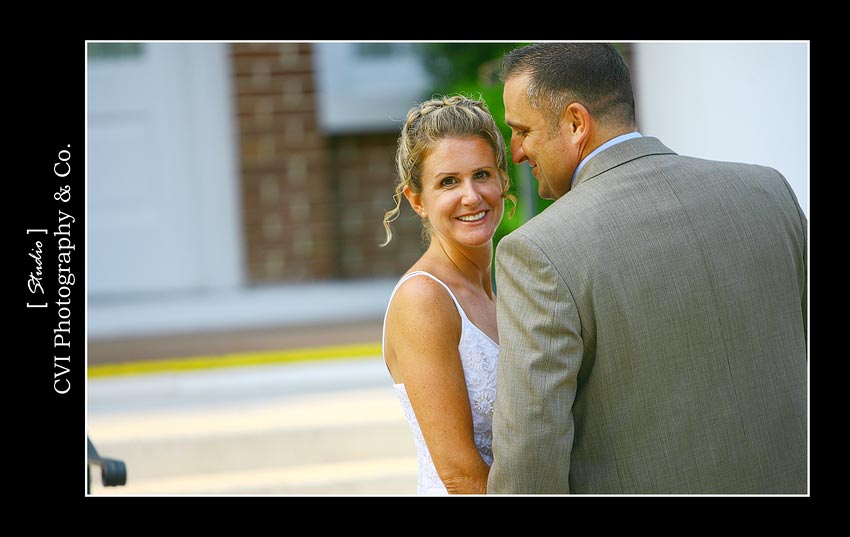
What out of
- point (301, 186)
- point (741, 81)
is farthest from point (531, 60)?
point (301, 186)

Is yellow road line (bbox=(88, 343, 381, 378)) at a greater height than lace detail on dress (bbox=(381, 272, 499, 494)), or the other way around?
lace detail on dress (bbox=(381, 272, 499, 494))

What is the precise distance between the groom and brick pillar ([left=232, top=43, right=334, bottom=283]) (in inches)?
240

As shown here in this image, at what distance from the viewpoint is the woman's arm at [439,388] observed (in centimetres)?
223

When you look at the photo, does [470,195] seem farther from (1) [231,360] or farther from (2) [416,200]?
(1) [231,360]

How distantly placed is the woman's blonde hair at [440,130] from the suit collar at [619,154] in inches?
14.8

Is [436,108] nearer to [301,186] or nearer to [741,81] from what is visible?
[741,81]

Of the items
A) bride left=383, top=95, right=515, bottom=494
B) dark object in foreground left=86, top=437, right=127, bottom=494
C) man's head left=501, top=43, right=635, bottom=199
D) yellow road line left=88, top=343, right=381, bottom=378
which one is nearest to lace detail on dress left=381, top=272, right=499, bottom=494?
bride left=383, top=95, right=515, bottom=494

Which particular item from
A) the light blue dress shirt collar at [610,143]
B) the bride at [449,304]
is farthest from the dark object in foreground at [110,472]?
the light blue dress shirt collar at [610,143]

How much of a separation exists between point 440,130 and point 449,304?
1.41 ft

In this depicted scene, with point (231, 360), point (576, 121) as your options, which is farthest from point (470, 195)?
point (231, 360)

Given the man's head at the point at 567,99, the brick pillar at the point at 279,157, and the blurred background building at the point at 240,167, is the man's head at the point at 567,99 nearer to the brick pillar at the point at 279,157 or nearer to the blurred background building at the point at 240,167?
the blurred background building at the point at 240,167

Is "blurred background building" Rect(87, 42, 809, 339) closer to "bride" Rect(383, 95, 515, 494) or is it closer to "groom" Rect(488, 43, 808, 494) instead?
"bride" Rect(383, 95, 515, 494)

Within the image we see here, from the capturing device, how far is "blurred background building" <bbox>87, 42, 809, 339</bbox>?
26.3ft

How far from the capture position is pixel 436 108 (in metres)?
2.37
